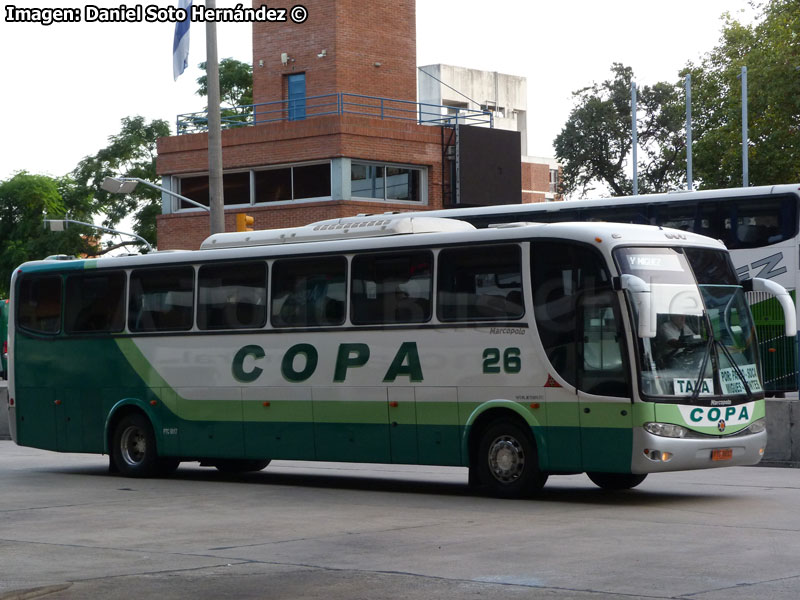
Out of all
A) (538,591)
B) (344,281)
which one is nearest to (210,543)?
(538,591)

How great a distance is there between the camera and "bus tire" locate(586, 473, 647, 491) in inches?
597

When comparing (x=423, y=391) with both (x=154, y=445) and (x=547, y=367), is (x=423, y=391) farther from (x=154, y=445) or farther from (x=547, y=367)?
(x=154, y=445)

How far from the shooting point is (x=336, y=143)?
43.1m

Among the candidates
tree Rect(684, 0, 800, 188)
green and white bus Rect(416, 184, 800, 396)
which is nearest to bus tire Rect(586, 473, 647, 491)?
green and white bus Rect(416, 184, 800, 396)

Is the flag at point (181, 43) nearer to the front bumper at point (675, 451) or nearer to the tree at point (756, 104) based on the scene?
the front bumper at point (675, 451)

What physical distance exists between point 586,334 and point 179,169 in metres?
35.1

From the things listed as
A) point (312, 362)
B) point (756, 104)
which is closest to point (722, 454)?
point (312, 362)

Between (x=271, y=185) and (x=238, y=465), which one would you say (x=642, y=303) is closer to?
(x=238, y=465)

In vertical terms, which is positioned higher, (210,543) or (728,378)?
(728,378)

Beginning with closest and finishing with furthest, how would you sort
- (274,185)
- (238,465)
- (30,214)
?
(238,465) < (274,185) < (30,214)

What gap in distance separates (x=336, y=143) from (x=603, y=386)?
1196 inches

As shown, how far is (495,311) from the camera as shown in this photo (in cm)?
1445

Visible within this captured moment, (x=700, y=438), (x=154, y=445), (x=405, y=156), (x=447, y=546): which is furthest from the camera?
(x=405, y=156)

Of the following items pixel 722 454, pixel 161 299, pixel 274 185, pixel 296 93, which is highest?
pixel 296 93
